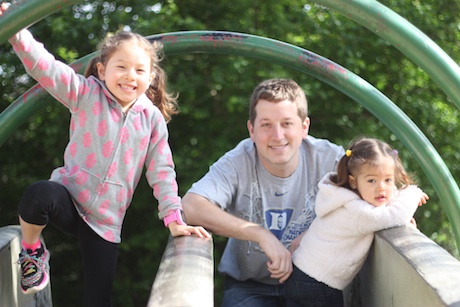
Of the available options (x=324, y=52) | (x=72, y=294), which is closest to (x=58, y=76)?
(x=324, y=52)

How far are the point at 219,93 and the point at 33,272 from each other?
3.10 m

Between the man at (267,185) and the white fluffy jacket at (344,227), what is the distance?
0.25 metres

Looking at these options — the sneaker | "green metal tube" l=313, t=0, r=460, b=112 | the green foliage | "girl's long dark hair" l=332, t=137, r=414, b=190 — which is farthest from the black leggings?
the green foliage

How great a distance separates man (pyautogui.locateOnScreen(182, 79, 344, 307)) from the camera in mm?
3320

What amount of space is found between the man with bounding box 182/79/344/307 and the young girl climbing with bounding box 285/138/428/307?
23cm

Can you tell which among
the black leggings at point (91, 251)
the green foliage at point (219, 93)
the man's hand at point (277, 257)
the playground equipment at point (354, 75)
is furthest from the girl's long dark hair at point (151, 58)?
the green foliage at point (219, 93)

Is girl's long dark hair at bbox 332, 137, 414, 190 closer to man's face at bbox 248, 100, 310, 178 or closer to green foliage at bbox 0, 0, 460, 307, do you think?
man's face at bbox 248, 100, 310, 178

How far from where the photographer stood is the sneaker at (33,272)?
107 inches

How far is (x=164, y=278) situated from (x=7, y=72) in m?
3.62

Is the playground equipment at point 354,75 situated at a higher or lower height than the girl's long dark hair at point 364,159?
higher

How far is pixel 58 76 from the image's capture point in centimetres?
275

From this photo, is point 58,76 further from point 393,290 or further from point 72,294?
point 72,294

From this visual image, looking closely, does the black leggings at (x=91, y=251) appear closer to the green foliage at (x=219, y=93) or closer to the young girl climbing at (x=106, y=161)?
the young girl climbing at (x=106, y=161)

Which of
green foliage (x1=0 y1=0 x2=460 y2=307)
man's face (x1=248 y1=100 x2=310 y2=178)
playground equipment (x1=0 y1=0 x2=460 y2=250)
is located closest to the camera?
playground equipment (x1=0 y1=0 x2=460 y2=250)
